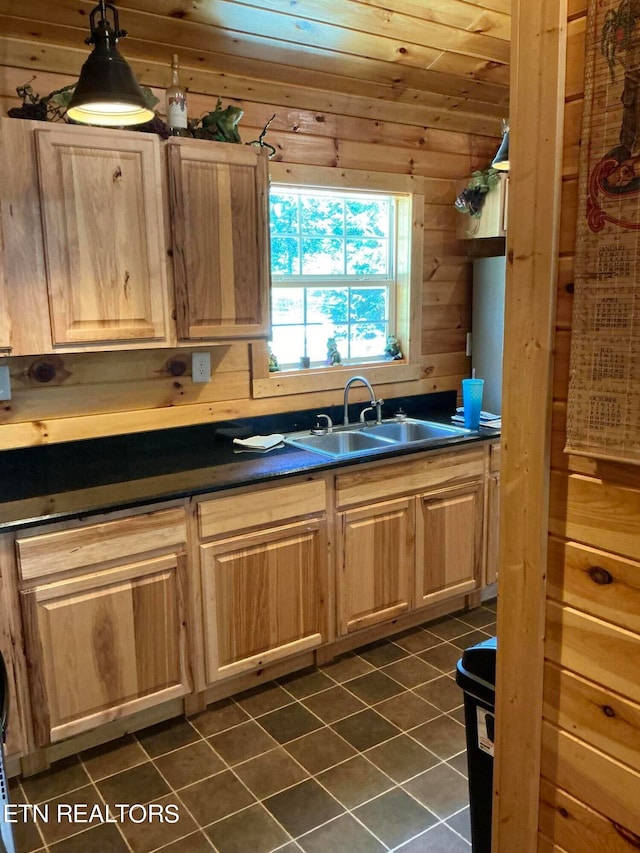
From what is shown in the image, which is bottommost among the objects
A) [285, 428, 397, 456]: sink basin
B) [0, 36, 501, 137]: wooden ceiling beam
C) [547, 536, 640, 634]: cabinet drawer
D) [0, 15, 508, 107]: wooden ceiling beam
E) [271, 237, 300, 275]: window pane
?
[285, 428, 397, 456]: sink basin

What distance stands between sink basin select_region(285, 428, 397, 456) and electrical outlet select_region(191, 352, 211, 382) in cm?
47

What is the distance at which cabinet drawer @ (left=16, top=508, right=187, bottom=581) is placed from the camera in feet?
6.97

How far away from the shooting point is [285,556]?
2.69m

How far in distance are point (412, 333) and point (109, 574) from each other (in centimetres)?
208

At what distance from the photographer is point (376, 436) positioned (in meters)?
3.37

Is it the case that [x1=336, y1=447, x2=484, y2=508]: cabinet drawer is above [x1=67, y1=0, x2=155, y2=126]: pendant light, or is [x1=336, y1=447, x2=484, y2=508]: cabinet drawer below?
below

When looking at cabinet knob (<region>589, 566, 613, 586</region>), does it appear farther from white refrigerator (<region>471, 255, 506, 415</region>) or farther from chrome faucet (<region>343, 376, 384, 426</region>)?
white refrigerator (<region>471, 255, 506, 415</region>)

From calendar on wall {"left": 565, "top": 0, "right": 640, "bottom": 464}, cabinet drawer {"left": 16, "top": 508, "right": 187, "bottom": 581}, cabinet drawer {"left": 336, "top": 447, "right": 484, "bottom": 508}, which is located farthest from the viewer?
cabinet drawer {"left": 336, "top": 447, "right": 484, "bottom": 508}

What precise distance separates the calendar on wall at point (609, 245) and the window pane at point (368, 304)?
8.17 ft

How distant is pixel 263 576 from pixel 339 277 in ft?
5.26

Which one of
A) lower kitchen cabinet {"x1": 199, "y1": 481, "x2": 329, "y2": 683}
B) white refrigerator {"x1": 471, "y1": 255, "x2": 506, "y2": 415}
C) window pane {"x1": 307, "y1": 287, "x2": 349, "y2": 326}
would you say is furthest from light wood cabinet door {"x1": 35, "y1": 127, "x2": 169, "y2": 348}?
white refrigerator {"x1": 471, "y1": 255, "x2": 506, "y2": 415}

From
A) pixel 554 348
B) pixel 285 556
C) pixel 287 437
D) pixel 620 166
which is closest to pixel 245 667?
pixel 285 556

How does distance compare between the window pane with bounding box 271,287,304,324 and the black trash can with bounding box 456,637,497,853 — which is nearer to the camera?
the black trash can with bounding box 456,637,497,853

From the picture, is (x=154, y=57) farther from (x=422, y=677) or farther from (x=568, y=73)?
(x=422, y=677)
